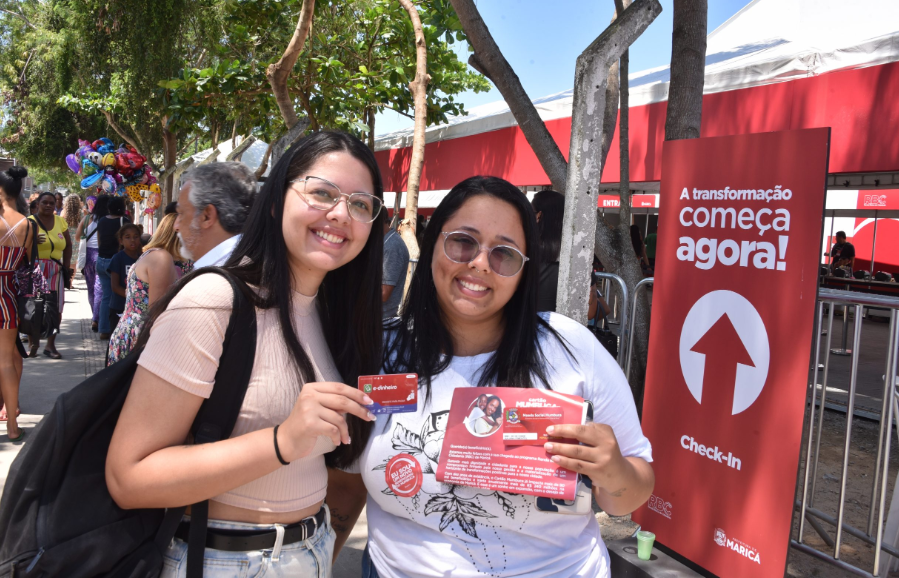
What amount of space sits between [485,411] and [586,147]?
1.96m

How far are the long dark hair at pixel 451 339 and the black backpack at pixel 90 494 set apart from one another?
583 mm

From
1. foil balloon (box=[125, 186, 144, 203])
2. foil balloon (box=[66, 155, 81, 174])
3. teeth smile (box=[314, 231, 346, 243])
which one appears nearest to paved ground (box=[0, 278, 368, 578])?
teeth smile (box=[314, 231, 346, 243])

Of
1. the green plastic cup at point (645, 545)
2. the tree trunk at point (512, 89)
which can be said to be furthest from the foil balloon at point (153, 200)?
the green plastic cup at point (645, 545)

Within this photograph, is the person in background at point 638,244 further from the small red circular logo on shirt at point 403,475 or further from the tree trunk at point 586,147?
the small red circular logo on shirt at point 403,475

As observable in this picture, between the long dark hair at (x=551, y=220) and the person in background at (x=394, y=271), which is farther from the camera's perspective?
the person in background at (x=394, y=271)

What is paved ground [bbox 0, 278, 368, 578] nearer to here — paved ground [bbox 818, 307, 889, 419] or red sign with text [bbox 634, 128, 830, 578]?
red sign with text [bbox 634, 128, 830, 578]

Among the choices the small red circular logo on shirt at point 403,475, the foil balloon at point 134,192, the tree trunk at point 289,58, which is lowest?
the small red circular logo on shirt at point 403,475

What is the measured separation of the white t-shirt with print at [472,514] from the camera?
5.64 ft

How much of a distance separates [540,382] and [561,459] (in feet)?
1.07

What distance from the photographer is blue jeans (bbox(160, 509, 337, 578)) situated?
1521mm

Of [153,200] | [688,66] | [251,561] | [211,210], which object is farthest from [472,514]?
[153,200]

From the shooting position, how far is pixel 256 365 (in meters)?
1.56

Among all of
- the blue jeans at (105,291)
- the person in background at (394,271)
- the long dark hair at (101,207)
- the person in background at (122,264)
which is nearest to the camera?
the person in background at (394,271)

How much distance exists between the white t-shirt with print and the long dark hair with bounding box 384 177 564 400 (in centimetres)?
6
